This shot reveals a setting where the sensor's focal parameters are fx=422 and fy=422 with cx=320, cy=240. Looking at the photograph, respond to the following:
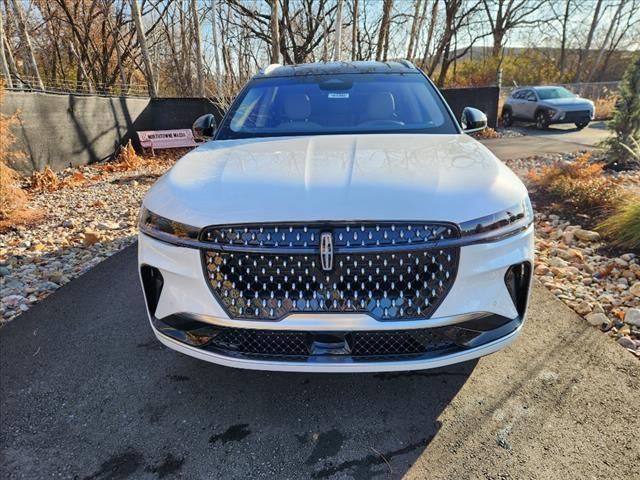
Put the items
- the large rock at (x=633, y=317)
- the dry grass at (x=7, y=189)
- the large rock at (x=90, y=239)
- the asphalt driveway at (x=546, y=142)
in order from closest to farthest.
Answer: the large rock at (x=633, y=317), the large rock at (x=90, y=239), the dry grass at (x=7, y=189), the asphalt driveway at (x=546, y=142)

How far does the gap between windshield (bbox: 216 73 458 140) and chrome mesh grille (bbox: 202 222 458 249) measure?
54.3 inches

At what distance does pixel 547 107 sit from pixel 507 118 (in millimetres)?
2161

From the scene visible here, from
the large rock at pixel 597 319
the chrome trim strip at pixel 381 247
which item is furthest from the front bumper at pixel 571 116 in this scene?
the chrome trim strip at pixel 381 247

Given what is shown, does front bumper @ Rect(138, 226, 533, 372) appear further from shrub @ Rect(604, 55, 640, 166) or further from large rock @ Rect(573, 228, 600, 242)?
shrub @ Rect(604, 55, 640, 166)

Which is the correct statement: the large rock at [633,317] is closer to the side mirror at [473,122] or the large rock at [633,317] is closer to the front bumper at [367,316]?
the front bumper at [367,316]

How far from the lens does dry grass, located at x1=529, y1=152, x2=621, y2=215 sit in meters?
5.20

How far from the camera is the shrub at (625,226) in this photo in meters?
4.11

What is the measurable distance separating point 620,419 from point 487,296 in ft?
3.43

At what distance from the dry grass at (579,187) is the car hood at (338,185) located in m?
3.58

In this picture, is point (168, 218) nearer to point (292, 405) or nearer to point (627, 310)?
point (292, 405)

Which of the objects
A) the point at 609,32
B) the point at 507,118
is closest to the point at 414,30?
the point at 507,118

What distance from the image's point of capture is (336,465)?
194 centimetres

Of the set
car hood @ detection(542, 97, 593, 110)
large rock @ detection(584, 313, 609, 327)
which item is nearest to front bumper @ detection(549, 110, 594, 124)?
car hood @ detection(542, 97, 593, 110)

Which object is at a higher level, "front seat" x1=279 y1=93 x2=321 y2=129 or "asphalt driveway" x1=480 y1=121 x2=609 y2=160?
"front seat" x1=279 y1=93 x2=321 y2=129
